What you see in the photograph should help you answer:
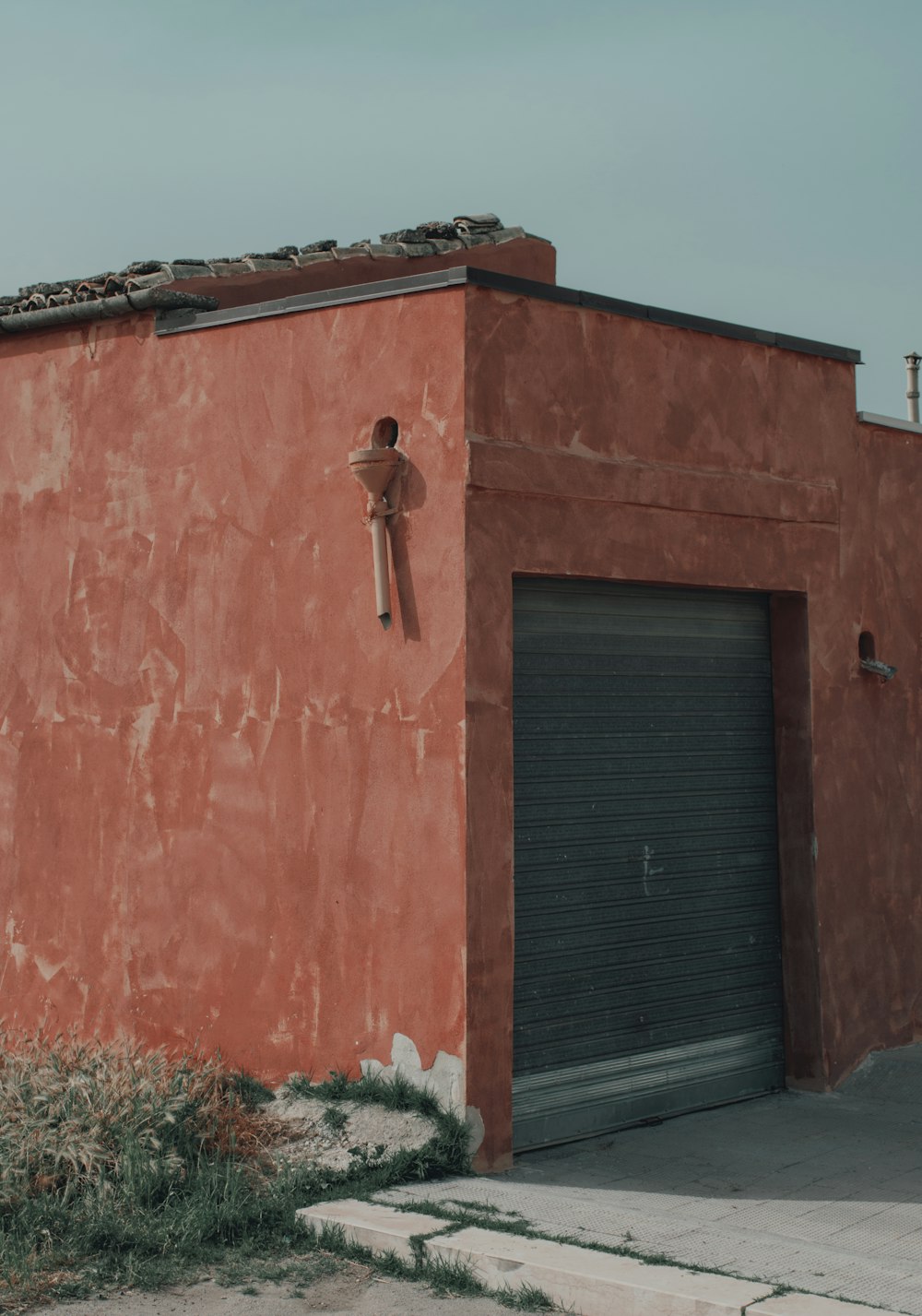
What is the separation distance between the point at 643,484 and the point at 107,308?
3350 mm

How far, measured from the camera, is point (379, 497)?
24.6 ft

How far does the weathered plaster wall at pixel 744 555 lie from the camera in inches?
286

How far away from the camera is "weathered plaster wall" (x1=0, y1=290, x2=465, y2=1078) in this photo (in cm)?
736

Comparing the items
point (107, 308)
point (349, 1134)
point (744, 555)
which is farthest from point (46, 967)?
point (744, 555)

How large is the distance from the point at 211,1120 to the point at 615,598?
11.0 feet

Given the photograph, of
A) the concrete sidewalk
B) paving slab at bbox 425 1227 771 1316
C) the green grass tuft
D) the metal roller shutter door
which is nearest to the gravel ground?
the green grass tuft

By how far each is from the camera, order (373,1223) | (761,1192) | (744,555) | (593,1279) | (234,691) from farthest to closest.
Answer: (744,555)
(234,691)
(761,1192)
(373,1223)
(593,1279)

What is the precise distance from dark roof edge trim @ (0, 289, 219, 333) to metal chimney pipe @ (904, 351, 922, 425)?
9.45 meters

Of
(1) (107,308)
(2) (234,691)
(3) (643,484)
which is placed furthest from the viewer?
(1) (107,308)

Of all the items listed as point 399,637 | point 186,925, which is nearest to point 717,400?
point 399,637

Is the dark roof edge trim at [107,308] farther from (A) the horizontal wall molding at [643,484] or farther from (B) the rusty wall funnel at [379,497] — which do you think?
(A) the horizontal wall molding at [643,484]

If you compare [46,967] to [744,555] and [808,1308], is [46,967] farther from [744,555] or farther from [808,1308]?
[808,1308]

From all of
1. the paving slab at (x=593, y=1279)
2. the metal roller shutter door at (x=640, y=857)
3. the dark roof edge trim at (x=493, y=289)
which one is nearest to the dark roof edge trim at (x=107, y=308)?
the dark roof edge trim at (x=493, y=289)

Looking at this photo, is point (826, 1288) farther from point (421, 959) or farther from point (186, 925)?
point (186, 925)
